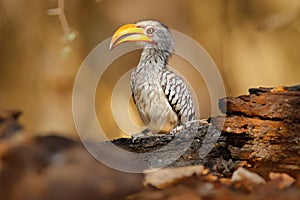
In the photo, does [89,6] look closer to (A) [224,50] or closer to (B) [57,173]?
(A) [224,50]

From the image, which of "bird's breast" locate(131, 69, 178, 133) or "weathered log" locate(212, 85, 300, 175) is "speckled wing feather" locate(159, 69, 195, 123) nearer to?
"bird's breast" locate(131, 69, 178, 133)

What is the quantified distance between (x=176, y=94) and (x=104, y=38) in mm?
882

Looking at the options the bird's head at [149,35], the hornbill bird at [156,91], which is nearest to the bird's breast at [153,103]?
the hornbill bird at [156,91]

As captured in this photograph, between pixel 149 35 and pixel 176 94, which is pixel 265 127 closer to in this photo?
pixel 176 94

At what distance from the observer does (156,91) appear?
1812 mm

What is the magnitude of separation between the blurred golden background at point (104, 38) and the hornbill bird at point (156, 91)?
609 millimetres

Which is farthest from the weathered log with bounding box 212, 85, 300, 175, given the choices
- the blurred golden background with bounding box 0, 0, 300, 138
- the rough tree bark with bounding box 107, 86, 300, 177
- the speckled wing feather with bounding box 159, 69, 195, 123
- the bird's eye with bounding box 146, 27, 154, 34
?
the blurred golden background with bounding box 0, 0, 300, 138

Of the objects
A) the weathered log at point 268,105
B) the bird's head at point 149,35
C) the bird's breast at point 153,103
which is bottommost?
the bird's breast at point 153,103

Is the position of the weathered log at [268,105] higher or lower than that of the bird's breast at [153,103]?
higher

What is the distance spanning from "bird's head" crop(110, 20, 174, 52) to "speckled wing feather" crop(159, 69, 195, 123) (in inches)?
4.9

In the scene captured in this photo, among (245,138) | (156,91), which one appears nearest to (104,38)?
(156,91)

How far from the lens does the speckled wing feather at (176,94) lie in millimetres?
1814

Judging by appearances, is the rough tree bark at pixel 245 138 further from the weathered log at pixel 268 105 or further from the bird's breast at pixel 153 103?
the bird's breast at pixel 153 103

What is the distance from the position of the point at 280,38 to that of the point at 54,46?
3.50 ft
